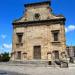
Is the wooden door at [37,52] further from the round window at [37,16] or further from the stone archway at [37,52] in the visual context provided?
the round window at [37,16]

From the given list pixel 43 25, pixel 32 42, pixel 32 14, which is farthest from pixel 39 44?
pixel 32 14

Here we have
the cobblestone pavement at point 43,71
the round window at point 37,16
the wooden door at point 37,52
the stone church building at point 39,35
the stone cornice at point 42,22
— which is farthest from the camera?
the round window at point 37,16

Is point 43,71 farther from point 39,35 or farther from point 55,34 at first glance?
point 39,35

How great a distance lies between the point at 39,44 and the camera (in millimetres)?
32156

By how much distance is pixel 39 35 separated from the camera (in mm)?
32469

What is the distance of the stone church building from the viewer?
31.0 meters

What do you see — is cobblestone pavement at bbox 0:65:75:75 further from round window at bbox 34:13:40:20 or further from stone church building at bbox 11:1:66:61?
round window at bbox 34:13:40:20

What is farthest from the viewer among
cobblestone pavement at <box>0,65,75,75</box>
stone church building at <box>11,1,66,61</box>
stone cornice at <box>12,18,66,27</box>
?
stone cornice at <box>12,18,66,27</box>

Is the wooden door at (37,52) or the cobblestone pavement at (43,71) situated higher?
the wooden door at (37,52)

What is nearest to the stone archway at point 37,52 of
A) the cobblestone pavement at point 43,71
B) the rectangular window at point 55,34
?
the rectangular window at point 55,34

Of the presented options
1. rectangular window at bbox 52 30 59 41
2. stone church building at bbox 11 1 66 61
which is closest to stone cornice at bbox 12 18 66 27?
stone church building at bbox 11 1 66 61

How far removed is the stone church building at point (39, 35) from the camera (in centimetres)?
3102

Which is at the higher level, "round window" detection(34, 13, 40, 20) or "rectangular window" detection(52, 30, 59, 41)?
"round window" detection(34, 13, 40, 20)

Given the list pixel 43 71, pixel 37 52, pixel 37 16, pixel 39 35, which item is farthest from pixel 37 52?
pixel 43 71
